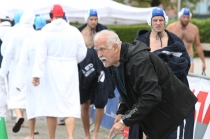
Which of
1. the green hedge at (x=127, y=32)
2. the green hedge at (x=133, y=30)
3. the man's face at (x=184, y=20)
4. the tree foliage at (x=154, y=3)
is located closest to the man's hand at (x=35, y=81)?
the man's face at (x=184, y=20)

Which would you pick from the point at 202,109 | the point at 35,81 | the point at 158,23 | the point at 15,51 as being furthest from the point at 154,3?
the point at 158,23

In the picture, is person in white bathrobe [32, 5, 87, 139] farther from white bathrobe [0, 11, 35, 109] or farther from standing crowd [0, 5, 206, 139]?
white bathrobe [0, 11, 35, 109]

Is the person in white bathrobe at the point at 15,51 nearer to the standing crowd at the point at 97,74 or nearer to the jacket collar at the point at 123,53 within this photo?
the standing crowd at the point at 97,74

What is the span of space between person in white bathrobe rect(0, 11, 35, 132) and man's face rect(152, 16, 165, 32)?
3.01m

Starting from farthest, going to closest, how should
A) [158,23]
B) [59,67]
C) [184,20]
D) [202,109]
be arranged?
[184,20], [59,67], [202,109], [158,23]

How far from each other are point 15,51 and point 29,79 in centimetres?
96

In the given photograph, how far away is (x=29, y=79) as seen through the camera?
28.8 feet

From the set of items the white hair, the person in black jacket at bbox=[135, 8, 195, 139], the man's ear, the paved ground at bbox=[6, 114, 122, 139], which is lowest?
the paved ground at bbox=[6, 114, 122, 139]

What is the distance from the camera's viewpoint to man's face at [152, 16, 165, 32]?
7.02m

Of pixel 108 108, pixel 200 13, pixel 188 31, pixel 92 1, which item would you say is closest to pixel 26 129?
pixel 108 108

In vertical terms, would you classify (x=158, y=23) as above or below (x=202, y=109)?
above

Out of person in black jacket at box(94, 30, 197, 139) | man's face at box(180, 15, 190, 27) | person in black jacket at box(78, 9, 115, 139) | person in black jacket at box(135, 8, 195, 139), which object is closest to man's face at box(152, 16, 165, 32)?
person in black jacket at box(135, 8, 195, 139)

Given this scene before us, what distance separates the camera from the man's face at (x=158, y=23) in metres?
7.02

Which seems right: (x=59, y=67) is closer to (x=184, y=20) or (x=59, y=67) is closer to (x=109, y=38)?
(x=109, y=38)
